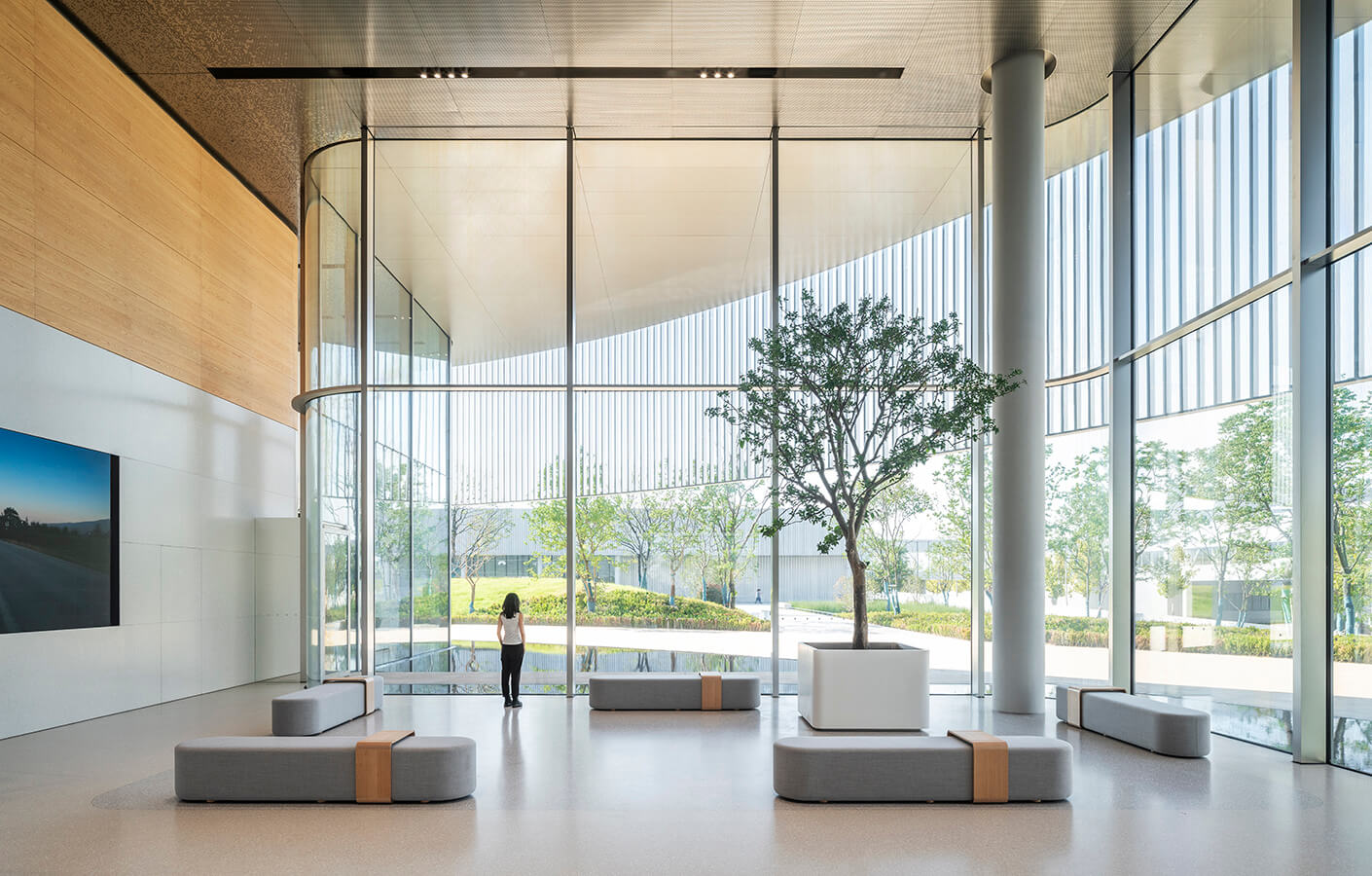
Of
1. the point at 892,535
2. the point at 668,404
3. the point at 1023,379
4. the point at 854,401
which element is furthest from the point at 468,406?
the point at 1023,379

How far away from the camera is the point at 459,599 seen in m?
14.1

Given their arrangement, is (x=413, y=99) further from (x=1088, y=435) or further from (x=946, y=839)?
(x=946, y=839)

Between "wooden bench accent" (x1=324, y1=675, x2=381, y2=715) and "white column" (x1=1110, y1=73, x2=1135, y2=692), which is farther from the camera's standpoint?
"white column" (x1=1110, y1=73, x2=1135, y2=692)

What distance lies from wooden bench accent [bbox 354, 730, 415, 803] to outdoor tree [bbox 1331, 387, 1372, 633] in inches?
302

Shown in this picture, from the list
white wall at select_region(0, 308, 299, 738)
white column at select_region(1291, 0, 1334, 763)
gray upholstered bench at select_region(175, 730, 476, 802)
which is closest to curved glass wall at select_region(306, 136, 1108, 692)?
white wall at select_region(0, 308, 299, 738)

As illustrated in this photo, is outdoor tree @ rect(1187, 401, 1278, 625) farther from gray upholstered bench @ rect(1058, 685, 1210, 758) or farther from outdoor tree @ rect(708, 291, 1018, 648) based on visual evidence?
outdoor tree @ rect(708, 291, 1018, 648)

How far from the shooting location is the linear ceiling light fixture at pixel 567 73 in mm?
12648

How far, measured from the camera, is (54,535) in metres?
11.4

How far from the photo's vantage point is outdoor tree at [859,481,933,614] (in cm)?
1387

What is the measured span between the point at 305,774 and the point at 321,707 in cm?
296

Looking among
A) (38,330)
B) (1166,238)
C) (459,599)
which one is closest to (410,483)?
(459,599)

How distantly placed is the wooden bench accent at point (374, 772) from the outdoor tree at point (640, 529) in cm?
656

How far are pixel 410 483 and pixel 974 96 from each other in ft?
28.7

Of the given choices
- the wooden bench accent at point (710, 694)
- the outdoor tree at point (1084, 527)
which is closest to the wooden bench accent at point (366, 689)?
the wooden bench accent at point (710, 694)
